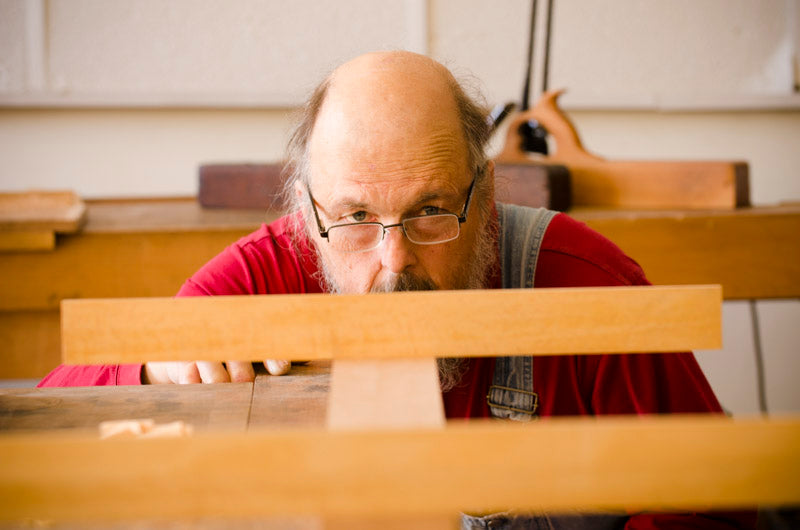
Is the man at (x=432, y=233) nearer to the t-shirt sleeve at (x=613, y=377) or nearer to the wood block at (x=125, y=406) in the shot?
the t-shirt sleeve at (x=613, y=377)

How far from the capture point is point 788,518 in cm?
243

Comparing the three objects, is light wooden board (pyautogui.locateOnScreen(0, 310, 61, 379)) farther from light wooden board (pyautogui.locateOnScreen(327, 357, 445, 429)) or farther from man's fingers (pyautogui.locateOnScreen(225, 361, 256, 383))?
light wooden board (pyautogui.locateOnScreen(327, 357, 445, 429))

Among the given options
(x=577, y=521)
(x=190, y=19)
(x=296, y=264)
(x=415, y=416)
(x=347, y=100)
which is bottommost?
(x=577, y=521)

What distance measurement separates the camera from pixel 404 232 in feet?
3.92

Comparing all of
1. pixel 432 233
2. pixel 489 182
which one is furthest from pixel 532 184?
pixel 432 233

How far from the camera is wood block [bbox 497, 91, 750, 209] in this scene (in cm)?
202

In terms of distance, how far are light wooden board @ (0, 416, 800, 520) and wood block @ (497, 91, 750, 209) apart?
1692 millimetres

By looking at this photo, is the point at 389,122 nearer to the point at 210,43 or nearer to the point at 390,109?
the point at 390,109

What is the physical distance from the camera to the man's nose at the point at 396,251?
1.18 m

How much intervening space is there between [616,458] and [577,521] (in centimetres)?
72

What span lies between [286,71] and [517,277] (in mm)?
1760

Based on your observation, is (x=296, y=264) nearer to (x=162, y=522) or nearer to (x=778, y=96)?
(x=162, y=522)

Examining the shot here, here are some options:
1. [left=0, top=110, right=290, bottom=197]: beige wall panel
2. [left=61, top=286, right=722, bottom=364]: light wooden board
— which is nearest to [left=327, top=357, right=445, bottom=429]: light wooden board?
[left=61, top=286, right=722, bottom=364]: light wooden board

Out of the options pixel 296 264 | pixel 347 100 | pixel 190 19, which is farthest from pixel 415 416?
pixel 190 19
